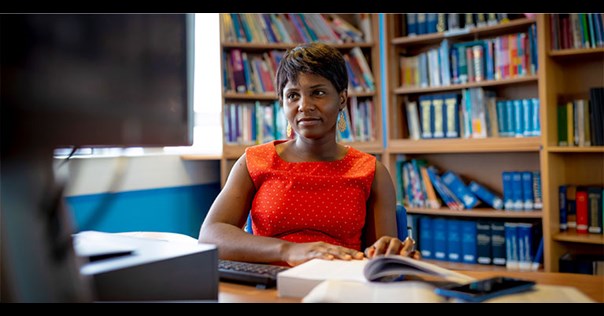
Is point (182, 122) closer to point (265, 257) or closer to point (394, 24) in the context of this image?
point (265, 257)

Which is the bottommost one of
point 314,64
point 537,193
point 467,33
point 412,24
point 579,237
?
point 579,237

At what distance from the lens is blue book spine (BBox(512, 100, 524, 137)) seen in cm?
305

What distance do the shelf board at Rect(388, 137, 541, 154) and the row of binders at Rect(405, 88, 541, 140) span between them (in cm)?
7

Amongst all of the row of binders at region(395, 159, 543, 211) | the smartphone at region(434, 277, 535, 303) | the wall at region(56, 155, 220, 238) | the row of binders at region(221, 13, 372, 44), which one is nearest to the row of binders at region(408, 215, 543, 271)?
the row of binders at region(395, 159, 543, 211)

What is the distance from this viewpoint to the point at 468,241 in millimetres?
3211

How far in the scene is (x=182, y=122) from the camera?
65 cm

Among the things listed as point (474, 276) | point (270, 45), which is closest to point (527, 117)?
point (270, 45)

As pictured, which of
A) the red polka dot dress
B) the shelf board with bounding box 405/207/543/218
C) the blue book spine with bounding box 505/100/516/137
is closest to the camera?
the red polka dot dress

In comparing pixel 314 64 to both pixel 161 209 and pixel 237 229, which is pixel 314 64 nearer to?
pixel 237 229

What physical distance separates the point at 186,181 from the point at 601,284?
284 centimetres

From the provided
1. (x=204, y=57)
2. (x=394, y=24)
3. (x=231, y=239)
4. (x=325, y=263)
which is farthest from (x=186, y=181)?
(x=325, y=263)

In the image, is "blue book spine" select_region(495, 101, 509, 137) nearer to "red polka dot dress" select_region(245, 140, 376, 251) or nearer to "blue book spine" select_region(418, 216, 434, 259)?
"blue book spine" select_region(418, 216, 434, 259)

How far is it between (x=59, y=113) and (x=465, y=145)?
284cm

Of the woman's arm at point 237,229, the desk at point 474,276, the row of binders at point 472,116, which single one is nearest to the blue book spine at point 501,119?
the row of binders at point 472,116
